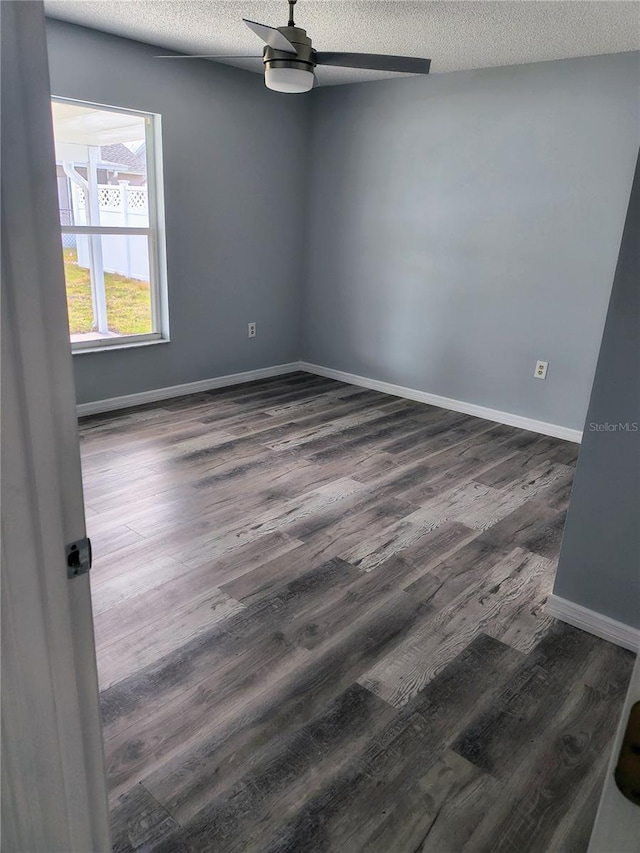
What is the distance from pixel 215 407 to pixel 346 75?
2595mm

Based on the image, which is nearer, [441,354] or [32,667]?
[32,667]

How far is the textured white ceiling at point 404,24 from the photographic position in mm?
2799

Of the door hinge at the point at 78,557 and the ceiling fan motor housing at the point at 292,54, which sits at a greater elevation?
the ceiling fan motor housing at the point at 292,54

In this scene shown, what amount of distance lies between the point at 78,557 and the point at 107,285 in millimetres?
3644

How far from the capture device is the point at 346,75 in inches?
169

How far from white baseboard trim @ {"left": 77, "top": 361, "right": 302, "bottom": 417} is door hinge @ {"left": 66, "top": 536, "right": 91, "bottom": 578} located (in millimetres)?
3331

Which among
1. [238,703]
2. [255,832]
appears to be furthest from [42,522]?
[238,703]

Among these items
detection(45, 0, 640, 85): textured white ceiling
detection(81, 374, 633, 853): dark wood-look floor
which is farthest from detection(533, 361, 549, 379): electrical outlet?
detection(45, 0, 640, 85): textured white ceiling

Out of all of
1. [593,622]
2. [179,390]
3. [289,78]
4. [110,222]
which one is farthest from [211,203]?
[593,622]

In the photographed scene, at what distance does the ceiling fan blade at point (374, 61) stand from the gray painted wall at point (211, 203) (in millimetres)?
1584

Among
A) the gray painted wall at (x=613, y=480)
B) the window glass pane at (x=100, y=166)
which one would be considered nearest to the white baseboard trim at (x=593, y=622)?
the gray painted wall at (x=613, y=480)

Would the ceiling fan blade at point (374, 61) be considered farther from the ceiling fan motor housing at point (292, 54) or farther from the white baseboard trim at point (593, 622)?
the white baseboard trim at point (593, 622)

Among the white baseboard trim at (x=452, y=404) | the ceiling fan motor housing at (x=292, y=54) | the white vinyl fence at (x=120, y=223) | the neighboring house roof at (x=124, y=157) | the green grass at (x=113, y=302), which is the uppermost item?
the ceiling fan motor housing at (x=292, y=54)

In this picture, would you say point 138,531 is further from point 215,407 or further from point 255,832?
point 215,407
